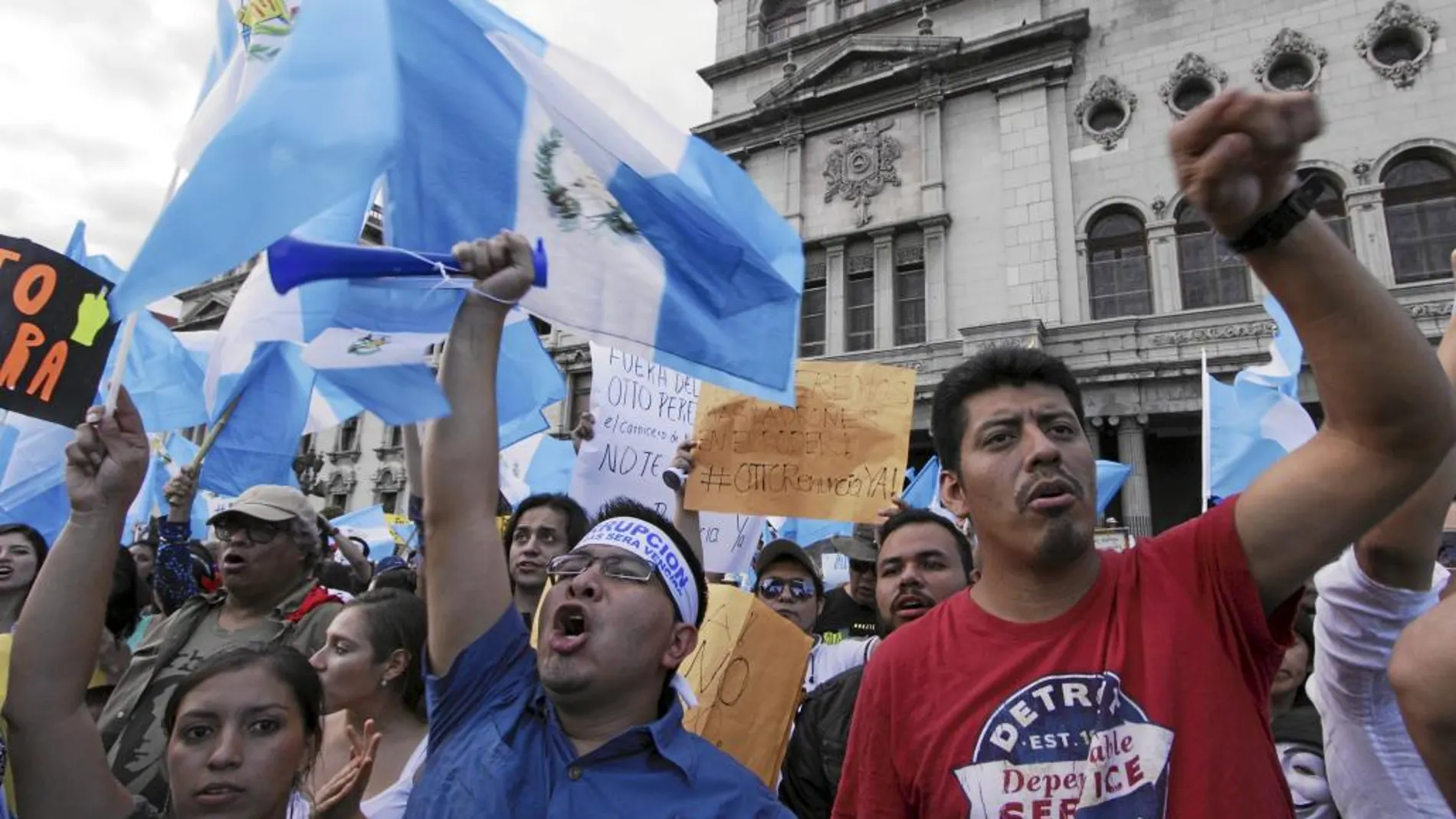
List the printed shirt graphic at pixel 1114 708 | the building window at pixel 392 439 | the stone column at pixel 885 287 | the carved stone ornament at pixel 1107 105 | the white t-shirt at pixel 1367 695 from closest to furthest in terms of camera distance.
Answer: the printed shirt graphic at pixel 1114 708 < the white t-shirt at pixel 1367 695 < the carved stone ornament at pixel 1107 105 < the stone column at pixel 885 287 < the building window at pixel 392 439

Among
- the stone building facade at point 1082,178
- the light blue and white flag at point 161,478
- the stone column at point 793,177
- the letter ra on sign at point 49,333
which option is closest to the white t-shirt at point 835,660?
the letter ra on sign at point 49,333

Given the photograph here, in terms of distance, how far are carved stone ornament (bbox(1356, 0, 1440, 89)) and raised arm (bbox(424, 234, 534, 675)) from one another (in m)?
19.3

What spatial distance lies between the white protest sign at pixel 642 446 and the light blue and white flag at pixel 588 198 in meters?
1.68

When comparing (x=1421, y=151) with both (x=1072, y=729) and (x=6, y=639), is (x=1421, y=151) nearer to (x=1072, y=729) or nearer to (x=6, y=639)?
(x=1072, y=729)

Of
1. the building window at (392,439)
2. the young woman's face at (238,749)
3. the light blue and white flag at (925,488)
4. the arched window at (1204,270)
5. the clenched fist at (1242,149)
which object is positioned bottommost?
the young woman's face at (238,749)

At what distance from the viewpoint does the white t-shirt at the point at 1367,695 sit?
5.18 feet

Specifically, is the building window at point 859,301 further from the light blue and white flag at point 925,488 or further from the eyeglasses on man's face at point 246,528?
the eyeglasses on man's face at point 246,528

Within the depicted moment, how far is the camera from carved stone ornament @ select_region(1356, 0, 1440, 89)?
48.7ft

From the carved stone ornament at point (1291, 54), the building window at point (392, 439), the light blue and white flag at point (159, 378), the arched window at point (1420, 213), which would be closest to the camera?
the light blue and white flag at point (159, 378)

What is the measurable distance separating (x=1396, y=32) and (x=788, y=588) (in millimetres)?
18435

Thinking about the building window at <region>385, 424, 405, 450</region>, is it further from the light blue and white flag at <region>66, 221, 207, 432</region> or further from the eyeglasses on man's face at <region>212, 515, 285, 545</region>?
the eyeglasses on man's face at <region>212, 515, 285, 545</region>

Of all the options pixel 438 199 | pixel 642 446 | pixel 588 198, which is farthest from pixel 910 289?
pixel 438 199

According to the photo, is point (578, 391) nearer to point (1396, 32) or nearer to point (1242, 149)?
point (1396, 32)

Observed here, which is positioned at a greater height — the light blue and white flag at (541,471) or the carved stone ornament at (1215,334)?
the carved stone ornament at (1215,334)
